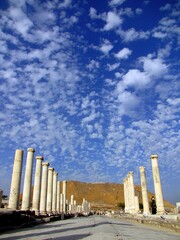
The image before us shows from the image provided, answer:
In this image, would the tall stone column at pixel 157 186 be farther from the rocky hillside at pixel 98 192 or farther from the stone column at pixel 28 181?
the rocky hillside at pixel 98 192

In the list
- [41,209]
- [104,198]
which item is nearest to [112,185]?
[104,198]

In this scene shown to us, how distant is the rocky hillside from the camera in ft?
432

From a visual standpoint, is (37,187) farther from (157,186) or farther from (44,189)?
(157,186)

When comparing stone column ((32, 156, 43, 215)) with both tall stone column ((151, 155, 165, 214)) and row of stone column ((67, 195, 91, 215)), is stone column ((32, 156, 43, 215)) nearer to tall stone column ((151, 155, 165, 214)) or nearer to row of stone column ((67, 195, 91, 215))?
tall stone column ((151, 155, 165, 214))

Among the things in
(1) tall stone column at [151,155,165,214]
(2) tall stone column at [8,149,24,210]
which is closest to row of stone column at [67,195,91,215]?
(1) tall stone column at [151,155,165,214]

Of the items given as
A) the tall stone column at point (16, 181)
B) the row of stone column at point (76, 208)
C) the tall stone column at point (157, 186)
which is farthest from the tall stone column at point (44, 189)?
the row of stone column at point (76, 208)

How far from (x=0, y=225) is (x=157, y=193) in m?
20.0

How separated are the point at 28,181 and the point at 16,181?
10.7 ft

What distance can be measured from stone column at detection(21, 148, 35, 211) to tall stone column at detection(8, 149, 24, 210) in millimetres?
2852

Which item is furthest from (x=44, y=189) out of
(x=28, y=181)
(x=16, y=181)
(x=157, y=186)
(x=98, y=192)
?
(x=98, y=192)

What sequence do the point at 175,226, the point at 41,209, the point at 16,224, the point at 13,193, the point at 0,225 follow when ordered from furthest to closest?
the point at 41,209 < the point at 13,193 < the point at 16,224 < the point at 175,226 < the point at 0,225

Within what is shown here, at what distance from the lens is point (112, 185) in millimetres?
Answer: 154000

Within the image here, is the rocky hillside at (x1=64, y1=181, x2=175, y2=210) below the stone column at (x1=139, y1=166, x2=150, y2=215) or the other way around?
the other way around

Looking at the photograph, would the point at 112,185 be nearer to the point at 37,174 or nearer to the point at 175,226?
the point at 37,174
